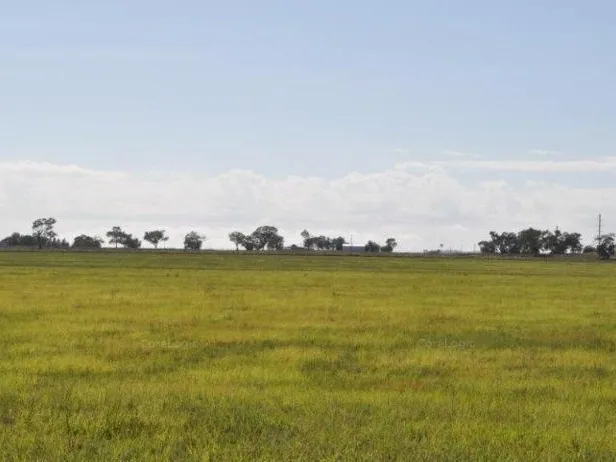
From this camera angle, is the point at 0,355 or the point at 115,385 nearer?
the point at 115,385

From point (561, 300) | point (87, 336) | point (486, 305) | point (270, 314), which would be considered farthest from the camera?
point (561, 300)

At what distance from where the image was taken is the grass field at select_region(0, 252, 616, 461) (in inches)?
411

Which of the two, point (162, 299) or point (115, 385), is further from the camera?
point (162, 299)

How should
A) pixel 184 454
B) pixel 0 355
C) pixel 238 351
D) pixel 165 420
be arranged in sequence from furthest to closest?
pixel 238 351, pixel 0 355, pixel 165 420, pixel 184 454

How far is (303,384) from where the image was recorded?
1547 centimetres

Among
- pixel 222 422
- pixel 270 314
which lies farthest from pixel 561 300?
pixel 222 422

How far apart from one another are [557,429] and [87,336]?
14639 millimetres

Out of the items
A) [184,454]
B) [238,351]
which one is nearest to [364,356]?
[238,351]

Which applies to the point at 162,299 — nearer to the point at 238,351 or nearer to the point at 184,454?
the point at 238,351

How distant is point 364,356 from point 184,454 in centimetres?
995

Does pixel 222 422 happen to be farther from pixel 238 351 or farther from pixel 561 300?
pixel 561 300

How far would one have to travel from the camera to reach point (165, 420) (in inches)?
452

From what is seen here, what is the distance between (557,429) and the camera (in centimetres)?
1164

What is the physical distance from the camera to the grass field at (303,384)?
10.4 m
